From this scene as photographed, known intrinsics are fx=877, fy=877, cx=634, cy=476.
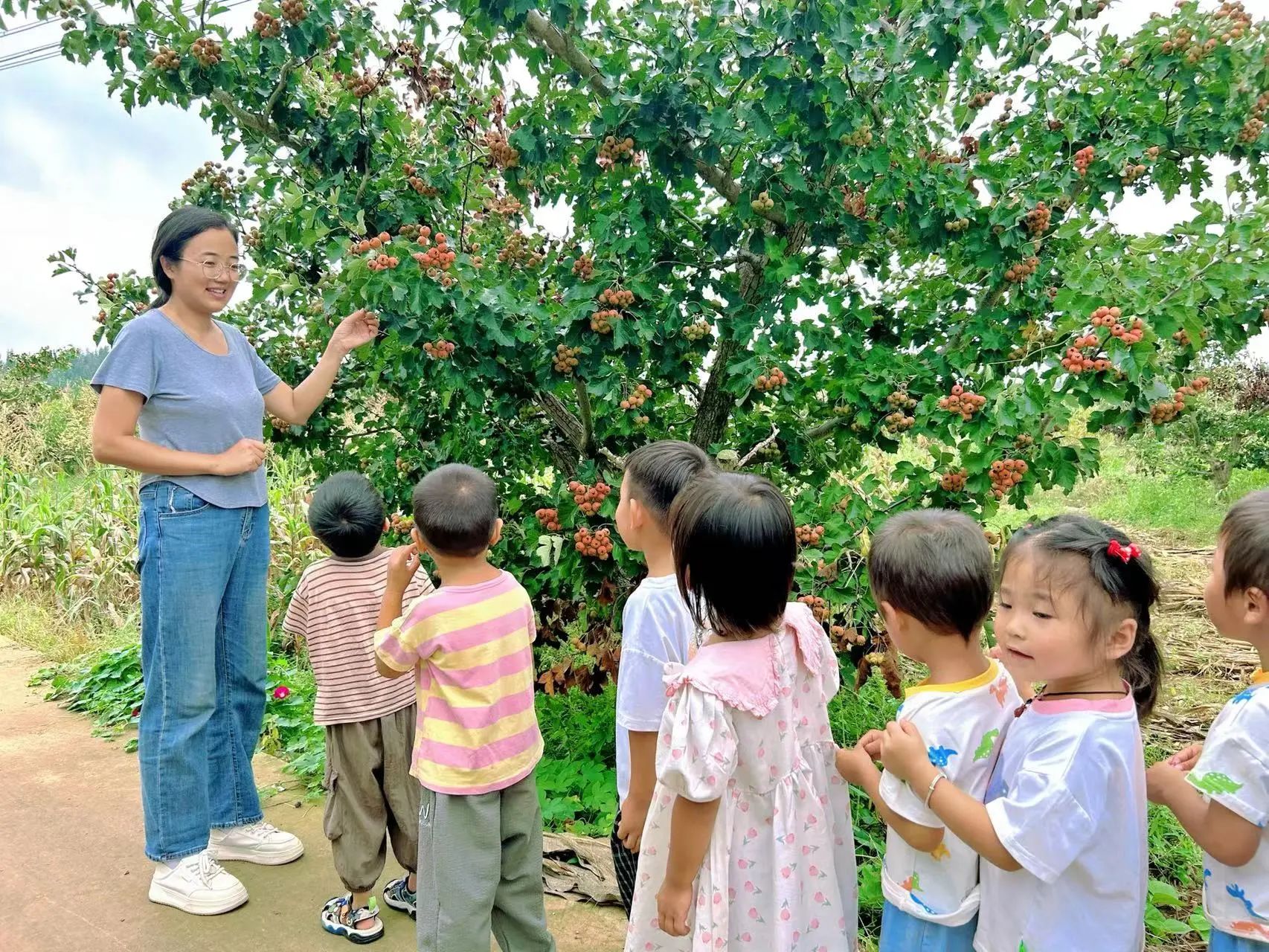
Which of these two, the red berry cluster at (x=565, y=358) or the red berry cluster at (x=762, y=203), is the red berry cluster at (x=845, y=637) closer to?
the red berry cluster at (x=565, y=358)

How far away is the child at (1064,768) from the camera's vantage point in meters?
1.25

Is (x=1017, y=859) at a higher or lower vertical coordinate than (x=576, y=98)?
lower

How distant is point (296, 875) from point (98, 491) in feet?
18.9

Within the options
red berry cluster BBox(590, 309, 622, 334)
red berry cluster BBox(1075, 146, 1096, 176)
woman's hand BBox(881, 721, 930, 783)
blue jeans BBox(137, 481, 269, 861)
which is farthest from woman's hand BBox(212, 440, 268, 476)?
red berry cluster BBox(1075, 146, 1096, 176)

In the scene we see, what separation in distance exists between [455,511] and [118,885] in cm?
176

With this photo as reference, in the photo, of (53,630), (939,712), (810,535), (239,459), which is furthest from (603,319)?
(53,630)

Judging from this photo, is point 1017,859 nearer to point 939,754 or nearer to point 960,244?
point 939,754

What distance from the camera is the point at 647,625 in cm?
171

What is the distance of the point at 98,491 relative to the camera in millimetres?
7152

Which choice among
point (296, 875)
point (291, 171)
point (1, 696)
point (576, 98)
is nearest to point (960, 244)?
point (576, 98)

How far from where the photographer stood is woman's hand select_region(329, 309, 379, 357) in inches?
108

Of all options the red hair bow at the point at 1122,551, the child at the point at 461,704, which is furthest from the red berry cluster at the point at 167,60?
the red hair bow at the point at 1122,551

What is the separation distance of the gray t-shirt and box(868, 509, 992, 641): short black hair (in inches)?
71.4

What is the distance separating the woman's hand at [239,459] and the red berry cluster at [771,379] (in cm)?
148
